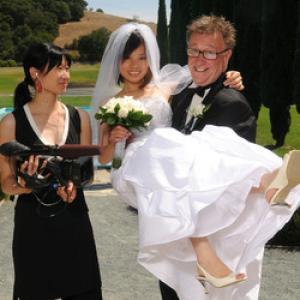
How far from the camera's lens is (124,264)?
594 centimetres

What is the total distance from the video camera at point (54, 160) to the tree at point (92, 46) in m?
62.7

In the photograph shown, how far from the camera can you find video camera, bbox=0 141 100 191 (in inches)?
111

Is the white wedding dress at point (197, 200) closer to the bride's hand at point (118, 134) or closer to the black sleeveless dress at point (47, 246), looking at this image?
the bride's hand at point (118, 134)

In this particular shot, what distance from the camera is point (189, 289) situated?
3.00 m

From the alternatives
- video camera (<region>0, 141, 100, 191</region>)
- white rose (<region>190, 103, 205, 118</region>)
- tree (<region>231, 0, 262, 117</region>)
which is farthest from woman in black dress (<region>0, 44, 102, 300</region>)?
tree (<region>231, 0, 262, 117</region>)

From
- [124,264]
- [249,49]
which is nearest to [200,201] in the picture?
[124,264]

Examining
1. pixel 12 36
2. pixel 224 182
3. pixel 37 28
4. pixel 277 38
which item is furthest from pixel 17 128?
pixel 37 28

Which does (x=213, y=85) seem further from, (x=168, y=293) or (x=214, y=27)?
(x=168, y=293)

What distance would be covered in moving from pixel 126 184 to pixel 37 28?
73.0 metres

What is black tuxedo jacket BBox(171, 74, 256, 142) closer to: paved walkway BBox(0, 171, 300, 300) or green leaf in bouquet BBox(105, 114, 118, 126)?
green leaf in bouquet BBox(105, 114, 118, 126)

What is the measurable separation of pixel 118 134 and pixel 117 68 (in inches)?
23.8

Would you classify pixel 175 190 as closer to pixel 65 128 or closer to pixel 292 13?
pixel 65 128

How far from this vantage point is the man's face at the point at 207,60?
9.95ft

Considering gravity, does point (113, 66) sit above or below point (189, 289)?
above
